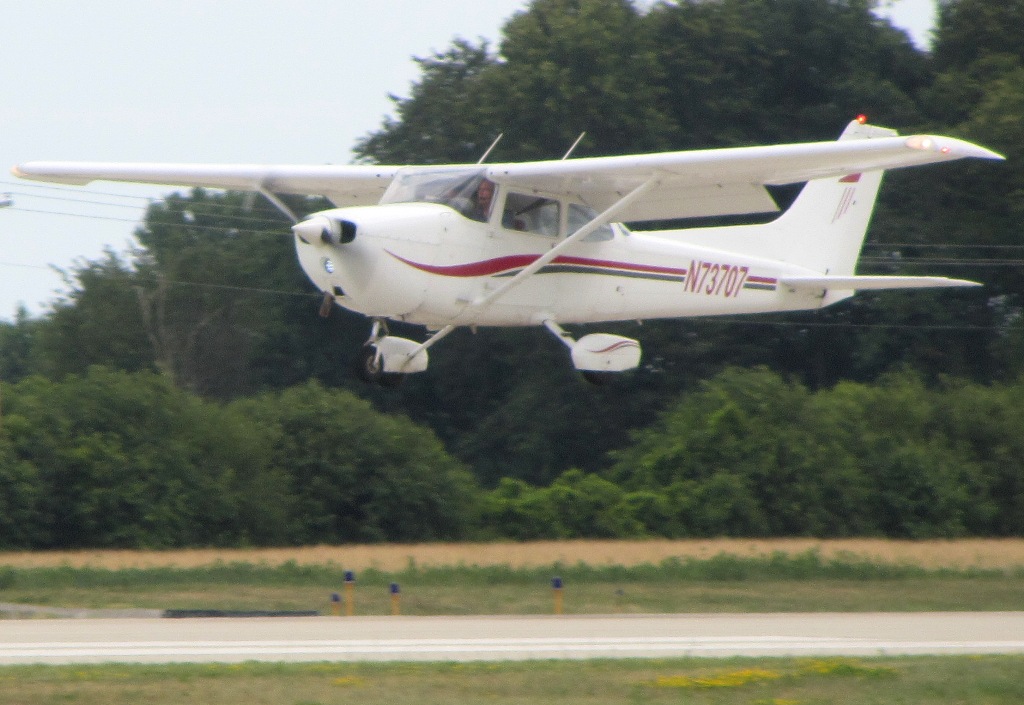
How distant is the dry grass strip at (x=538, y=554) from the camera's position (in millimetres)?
23547

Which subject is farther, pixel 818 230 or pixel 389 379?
pixel 818 230

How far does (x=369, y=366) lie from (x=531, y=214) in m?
2.31

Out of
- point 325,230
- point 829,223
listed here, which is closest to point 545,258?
point 325,230

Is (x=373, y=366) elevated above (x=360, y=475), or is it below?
above

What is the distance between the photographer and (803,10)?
40906 millimetres

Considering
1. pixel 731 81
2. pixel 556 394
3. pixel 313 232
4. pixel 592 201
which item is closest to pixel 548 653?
pixel 313 232

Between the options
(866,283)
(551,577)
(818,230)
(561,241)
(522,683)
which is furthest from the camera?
(551,577)

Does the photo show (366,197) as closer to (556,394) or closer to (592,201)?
(592,201)

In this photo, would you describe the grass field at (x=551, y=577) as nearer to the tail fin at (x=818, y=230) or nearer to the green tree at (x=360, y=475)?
the green tree at (x=360, y=475)

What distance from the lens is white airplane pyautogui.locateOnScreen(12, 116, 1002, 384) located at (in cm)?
1389

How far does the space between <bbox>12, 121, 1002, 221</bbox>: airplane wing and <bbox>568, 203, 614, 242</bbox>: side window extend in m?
0.17

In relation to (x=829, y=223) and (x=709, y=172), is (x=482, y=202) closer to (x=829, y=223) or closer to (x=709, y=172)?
(x=709, y=172)

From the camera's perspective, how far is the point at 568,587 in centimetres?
2025

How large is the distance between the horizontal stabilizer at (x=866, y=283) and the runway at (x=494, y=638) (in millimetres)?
3514
